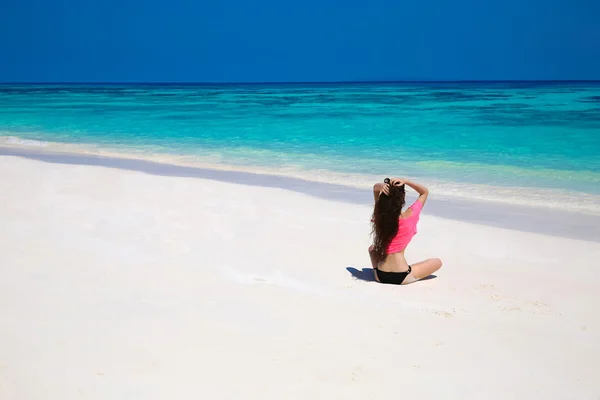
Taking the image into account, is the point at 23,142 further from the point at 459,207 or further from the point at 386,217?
the point at 386,217

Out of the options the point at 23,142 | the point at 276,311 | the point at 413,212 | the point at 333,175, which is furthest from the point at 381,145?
the point at 276,311

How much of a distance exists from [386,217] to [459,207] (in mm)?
3267

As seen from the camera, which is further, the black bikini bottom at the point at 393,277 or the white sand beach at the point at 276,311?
the black bikini bottom at the point at 393,277

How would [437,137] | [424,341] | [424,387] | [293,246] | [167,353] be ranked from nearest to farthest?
[424,387] → [167,353] → [424,341] → [293,246] → [437,137]

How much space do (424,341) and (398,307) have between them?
579mm

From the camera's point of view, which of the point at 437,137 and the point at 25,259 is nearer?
the point at 25,259

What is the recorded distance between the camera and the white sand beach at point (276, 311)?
9.45ft

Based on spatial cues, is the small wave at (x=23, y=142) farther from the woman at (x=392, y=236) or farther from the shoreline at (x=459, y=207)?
the woman at (x=392, y=236)

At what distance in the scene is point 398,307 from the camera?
154 inches

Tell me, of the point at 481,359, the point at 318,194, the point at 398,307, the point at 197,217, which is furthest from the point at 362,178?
the point at 481,359

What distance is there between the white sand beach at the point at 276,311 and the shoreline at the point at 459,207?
44cm

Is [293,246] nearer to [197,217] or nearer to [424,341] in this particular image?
[197,217]

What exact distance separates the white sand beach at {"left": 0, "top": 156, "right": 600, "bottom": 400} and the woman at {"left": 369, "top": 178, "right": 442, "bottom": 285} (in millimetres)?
100

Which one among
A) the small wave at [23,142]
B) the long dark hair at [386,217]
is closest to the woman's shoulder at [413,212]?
the long dark hair at [386,217]
